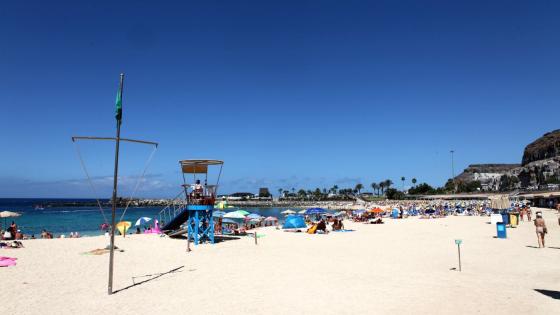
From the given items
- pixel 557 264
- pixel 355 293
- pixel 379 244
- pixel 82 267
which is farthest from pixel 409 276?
pixel 82 267

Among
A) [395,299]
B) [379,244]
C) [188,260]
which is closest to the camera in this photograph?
[395,299]

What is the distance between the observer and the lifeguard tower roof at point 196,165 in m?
20.0

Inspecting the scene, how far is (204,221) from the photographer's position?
20312 millimetres

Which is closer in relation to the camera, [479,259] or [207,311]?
[207,311]

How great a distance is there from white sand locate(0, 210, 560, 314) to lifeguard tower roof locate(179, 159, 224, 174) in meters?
4.65

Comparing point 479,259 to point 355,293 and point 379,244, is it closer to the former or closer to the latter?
point 379,244

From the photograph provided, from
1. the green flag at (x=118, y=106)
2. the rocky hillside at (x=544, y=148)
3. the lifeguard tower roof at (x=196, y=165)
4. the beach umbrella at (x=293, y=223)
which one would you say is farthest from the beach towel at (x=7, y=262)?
the rocky hillside at (x=544, y=148)

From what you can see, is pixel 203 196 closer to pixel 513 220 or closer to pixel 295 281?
pixel 295 281

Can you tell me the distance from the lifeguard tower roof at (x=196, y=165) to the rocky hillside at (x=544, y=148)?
14034cm

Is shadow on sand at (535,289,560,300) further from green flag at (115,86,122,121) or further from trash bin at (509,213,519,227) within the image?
trash bin at (509,213,519,227)

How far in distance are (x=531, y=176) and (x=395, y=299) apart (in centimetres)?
14353

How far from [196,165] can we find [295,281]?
1147cm

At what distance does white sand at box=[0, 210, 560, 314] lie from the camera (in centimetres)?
808

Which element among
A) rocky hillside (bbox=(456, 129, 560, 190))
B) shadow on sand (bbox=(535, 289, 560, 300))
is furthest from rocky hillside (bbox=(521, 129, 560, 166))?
shadow on sand (bbox=(535, 289, 560, 300))
